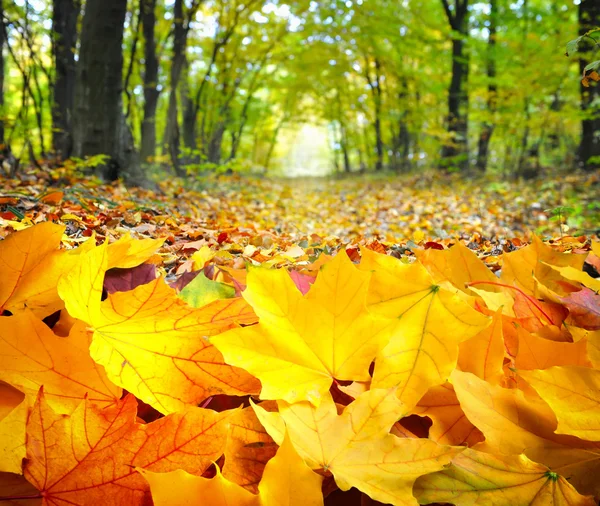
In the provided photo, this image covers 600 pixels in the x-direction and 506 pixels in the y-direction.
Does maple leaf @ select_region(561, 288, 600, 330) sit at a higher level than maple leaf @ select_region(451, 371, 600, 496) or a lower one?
higher

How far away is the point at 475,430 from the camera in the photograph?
472 mm

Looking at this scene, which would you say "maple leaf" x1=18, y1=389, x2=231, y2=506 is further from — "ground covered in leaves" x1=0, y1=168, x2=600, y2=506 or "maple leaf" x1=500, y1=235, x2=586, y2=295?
"maple leaf" x1=500, y1=235, x2=586, y2=295

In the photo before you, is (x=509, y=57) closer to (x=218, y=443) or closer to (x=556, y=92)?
(x=556, y=92)

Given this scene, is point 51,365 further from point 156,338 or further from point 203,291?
point 203,291

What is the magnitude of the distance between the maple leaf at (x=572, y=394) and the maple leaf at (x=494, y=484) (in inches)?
2.4

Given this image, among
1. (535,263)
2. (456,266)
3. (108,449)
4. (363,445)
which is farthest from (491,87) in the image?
(108,449)

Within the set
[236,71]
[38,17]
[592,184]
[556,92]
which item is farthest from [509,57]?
[38,17]

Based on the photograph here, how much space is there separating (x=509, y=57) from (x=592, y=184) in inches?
172

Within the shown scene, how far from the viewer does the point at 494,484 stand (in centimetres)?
39

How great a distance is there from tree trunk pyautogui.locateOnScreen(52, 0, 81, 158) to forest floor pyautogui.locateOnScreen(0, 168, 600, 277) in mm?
3487

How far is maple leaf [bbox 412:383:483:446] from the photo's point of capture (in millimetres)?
466

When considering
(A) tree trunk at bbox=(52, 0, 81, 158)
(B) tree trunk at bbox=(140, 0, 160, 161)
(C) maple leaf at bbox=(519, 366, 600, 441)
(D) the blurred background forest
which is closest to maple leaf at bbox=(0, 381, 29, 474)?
(C) maple leaf at bbox=(519, 366, 600, 441)

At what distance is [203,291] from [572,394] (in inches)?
19.9

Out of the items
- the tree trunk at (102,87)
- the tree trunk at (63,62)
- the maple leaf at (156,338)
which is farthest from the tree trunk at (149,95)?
the maple leaf at (156,338)
